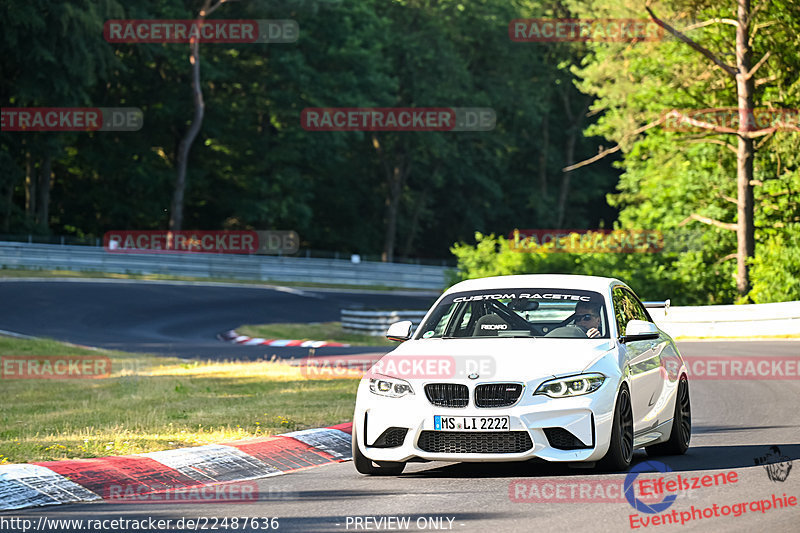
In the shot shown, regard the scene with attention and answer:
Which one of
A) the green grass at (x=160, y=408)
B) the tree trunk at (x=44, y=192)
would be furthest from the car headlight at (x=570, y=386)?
the tree trunk at (x=44, y=192)

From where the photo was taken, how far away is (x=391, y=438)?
872 cm

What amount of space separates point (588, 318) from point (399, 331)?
5.11 ft

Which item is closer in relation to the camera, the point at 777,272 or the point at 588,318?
the point at 588,318

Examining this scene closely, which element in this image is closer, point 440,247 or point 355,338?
point 355,338

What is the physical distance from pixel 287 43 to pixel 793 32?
115ft

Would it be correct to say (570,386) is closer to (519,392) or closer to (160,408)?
(519,392)

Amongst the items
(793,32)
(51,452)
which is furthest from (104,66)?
(51,452)

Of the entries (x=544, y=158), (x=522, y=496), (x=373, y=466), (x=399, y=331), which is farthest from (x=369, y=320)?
(x=544, y=158)

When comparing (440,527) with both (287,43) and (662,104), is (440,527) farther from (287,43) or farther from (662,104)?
(287,43)

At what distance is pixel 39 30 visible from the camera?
171ft

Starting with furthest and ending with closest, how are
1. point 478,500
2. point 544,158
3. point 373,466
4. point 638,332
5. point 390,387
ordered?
point 544,158 < point 638,332 < point 373,466 < point 390,387 < point 478,500

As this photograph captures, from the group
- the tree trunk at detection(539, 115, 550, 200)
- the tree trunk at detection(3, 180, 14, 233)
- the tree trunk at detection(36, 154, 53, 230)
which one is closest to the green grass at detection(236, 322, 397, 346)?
the tree trunk at detection(3, 180, 14, 233)

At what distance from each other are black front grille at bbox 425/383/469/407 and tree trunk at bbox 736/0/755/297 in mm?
27582

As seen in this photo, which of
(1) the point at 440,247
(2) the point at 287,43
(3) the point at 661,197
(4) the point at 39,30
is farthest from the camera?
(1) the point at 440,247
